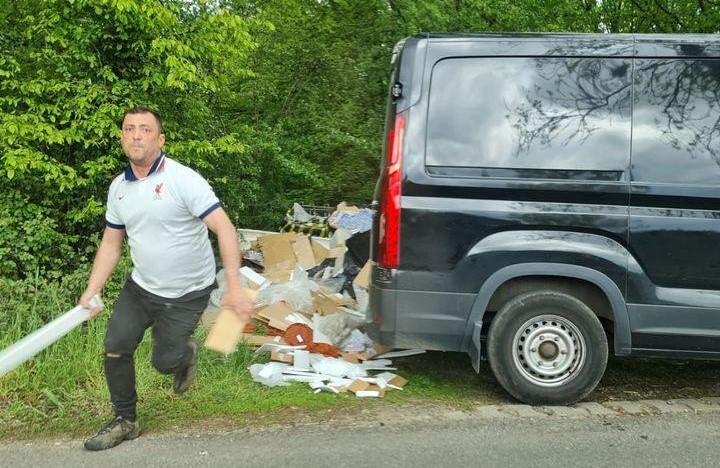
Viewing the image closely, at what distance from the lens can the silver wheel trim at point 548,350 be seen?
14.9 ft

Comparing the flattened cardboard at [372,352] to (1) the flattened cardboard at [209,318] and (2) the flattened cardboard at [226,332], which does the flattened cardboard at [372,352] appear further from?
(2) the flattened cardboard at [226,332]

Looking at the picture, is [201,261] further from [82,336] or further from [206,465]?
[82,336]

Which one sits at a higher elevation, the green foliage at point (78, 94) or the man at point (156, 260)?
the green foliage at point (78, 94)

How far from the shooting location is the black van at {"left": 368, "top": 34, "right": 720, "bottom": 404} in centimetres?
443

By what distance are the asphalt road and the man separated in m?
0.25

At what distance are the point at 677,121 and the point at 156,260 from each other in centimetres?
333

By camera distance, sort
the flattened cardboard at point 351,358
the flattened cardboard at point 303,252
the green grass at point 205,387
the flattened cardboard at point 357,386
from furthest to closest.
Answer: the flattened cardboard at point 303,252 → the flattened cardboard at point 351,358 → the flattened cardboard at point 357,386 → the green grass at point 205,387

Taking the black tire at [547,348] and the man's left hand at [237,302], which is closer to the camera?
the man's left hand at [237,302]

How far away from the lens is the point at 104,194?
7.19m

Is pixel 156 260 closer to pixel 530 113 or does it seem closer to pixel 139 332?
pixel 139 332

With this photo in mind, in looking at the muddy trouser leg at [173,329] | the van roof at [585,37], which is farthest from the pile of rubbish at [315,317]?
the van roof at [585,37]

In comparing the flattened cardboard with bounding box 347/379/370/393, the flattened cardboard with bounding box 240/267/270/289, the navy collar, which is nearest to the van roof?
the navy collar

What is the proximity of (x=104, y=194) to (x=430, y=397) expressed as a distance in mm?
4211

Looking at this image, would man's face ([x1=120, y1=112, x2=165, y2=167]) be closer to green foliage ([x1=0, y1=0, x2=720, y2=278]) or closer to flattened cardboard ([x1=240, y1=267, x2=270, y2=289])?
green foliage ([x1=0, y1=0, x2=720, y2=278])
